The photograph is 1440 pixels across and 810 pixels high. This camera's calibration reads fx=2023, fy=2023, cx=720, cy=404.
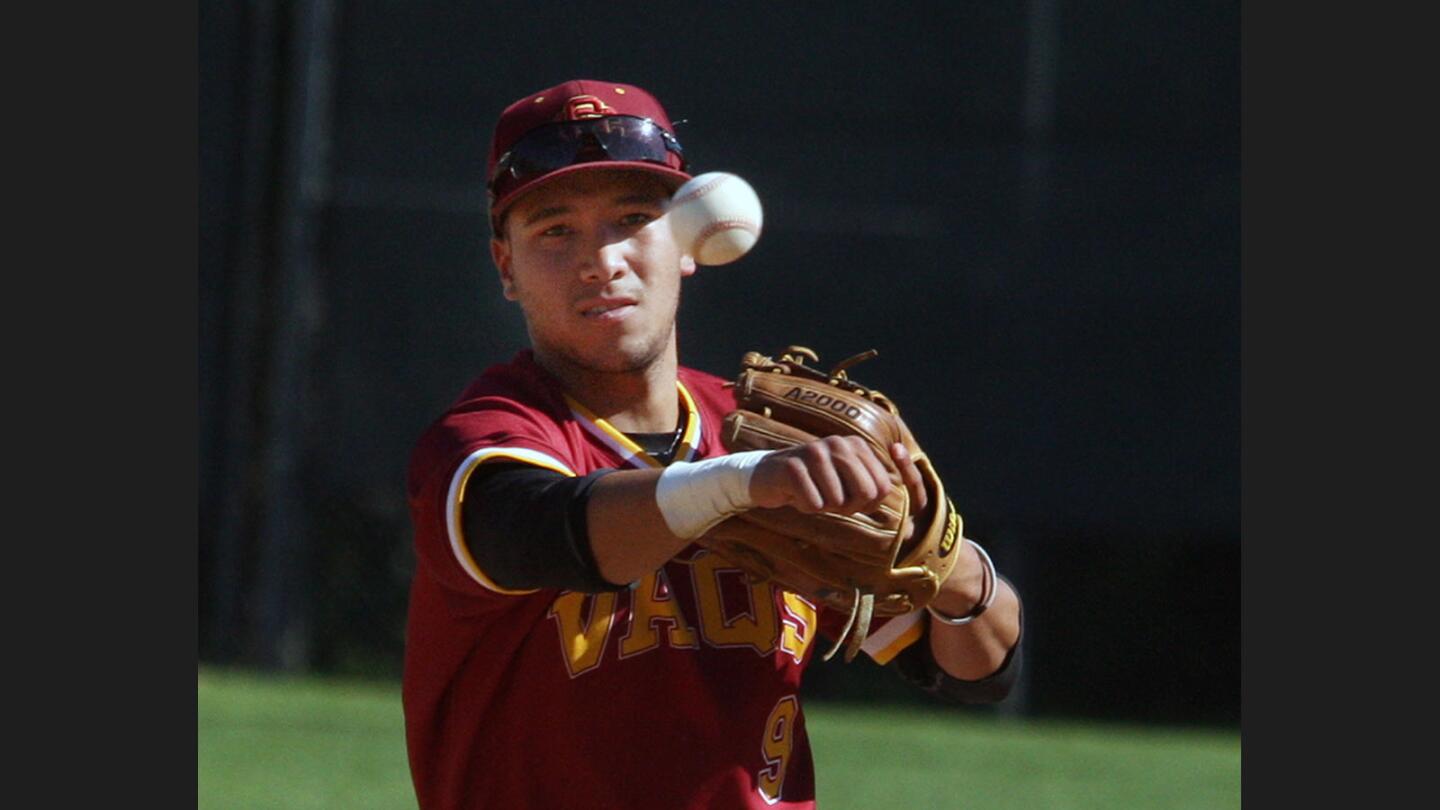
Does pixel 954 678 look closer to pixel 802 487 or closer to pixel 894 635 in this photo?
pixel 894 635

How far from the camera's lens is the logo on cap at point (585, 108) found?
238cm

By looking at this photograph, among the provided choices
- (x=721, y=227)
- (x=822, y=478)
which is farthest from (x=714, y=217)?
(x=822, y=478)

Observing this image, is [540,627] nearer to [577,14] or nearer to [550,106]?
[550,106]

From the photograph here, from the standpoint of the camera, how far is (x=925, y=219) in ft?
25.6

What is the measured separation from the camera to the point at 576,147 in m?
2.34

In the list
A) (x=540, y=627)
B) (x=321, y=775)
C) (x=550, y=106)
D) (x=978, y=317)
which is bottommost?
(x=321, y=775)

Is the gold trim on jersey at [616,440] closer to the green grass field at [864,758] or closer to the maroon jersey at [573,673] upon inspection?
the maroon jersey at [573,673]

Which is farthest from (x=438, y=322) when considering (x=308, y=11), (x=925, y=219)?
(x=925, y=219)

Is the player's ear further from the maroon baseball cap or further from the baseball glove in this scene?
the baseball glove

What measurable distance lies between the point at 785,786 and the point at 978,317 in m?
5.57

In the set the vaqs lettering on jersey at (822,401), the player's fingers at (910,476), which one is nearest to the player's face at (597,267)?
the vaqs lettering on jersey at (822,401)

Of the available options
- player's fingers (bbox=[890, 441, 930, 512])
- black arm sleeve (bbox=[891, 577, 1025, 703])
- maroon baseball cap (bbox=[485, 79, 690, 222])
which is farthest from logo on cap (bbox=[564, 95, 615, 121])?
black arm sleeve (bbox=[891, 577, 1025, 703])

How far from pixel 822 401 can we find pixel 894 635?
42cm

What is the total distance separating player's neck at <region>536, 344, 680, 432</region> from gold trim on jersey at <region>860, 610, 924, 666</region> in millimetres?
373
